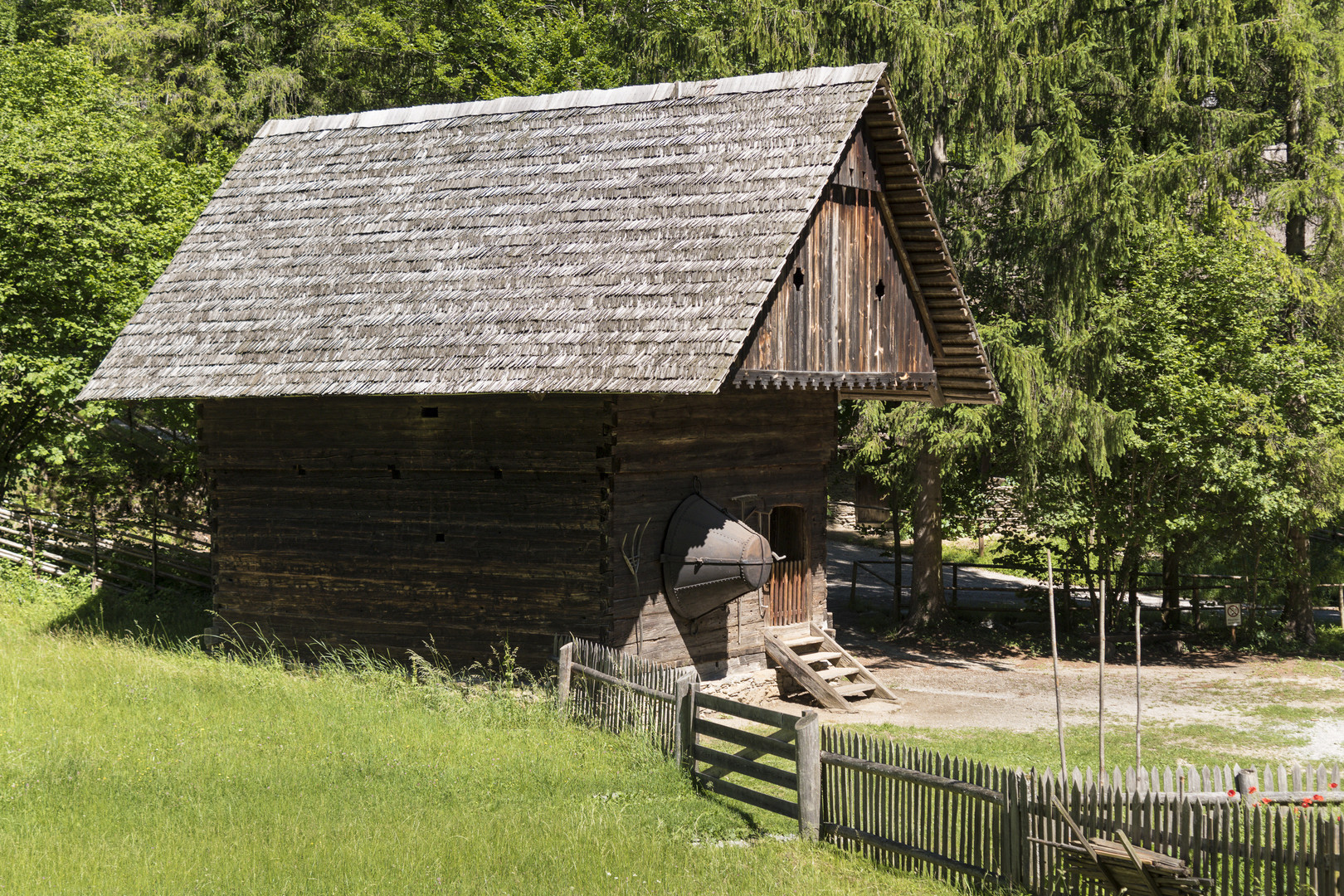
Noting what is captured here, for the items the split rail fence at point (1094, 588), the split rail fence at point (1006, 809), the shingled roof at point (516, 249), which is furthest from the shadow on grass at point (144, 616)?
the split rail fence at point (1094, 588)

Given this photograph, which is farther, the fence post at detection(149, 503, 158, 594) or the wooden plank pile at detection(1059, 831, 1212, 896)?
the fence post at detection(149, 503, 158, 594)

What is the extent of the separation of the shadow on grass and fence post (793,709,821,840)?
9.69m

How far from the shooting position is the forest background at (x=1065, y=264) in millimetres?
18609

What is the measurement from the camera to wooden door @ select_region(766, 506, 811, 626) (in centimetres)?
1600

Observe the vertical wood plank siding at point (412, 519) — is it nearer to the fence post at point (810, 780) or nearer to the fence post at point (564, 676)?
the fence post at point (564, 676)

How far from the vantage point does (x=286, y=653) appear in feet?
49.3

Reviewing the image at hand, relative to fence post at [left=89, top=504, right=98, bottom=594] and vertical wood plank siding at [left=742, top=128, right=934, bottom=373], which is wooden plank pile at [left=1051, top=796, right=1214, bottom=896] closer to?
vertical wood plank siding at [left=742, top=128, right=934, bottom=373]

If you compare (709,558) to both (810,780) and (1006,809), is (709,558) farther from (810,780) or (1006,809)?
(1006,809)

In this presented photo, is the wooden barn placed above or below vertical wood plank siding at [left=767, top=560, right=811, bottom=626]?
above

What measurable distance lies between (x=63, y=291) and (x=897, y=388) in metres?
13.2

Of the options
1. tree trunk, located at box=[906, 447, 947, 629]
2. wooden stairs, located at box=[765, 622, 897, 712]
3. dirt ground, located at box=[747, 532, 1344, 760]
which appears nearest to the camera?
dirt ground, located at box=[747, 532, 1344, 760]

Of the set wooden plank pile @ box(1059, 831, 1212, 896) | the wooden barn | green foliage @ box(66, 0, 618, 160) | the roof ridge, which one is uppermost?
green foliage @ box(66, 0, 618, 160)

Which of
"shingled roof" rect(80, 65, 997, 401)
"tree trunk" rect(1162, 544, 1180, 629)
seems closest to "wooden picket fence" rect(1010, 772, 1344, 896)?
"shingled roof" rect(80, 65, 997, 401)

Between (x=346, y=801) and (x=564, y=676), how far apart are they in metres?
3.54
